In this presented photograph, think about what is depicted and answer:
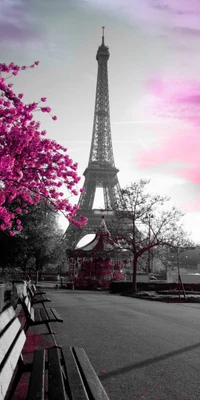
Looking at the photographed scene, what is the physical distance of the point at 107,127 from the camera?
79.2 meters

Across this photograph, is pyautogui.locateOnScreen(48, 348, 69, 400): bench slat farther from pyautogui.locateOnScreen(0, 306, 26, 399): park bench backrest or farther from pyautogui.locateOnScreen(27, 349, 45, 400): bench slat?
pyautogui.locateOnScreen(0, 306, 26, 399): park bench backrest

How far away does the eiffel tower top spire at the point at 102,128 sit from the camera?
74.8m

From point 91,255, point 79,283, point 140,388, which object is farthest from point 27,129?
point 79,283

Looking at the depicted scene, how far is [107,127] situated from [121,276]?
49.0 metres

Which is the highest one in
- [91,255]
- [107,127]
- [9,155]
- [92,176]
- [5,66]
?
[107,127]

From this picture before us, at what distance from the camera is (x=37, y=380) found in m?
2.89

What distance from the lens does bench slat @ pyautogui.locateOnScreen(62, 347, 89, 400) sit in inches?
102

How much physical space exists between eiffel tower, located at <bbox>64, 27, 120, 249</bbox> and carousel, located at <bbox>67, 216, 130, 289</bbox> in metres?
21.8

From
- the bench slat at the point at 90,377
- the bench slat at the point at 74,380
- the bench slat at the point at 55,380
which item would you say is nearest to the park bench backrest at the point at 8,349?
the bench slat at the point at 55,380

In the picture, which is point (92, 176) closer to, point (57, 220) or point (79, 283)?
point (57, 220)

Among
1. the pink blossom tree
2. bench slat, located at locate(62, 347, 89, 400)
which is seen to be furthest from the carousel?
bench slat, located at locate(62, 347, 89, 400)

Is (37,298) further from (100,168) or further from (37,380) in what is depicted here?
(100,168)

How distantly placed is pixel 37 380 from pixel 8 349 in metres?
0.46

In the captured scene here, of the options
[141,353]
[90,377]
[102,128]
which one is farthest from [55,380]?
[102,128]
